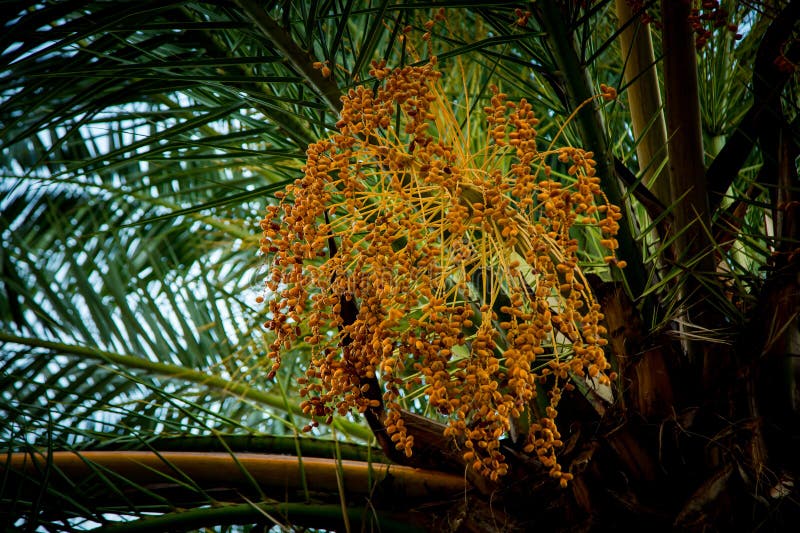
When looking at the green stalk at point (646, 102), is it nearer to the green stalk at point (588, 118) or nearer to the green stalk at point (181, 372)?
the green stalk at point (588, 118)

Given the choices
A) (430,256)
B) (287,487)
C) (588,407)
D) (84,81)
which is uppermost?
(84,81)

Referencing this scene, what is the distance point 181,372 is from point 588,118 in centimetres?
116

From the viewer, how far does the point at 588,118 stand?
1204mm

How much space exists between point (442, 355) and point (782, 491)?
55 cm

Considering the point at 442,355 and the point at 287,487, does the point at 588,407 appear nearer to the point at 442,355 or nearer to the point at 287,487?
the point at 442,355

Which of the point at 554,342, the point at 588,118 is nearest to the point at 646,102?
the point at 588,118

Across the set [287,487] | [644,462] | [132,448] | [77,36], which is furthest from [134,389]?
[644,462]

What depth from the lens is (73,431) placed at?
1.40 meters

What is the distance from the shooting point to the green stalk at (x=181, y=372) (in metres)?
1.74

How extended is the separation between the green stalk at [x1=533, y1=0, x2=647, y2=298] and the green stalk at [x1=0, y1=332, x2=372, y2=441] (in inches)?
29.8

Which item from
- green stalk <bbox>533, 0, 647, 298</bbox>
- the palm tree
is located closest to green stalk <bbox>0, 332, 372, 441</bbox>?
the palm tree

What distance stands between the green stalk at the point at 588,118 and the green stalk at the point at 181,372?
757 mm

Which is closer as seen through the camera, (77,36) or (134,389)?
(77,36)

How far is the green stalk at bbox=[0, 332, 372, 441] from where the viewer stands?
1736 millimetres
